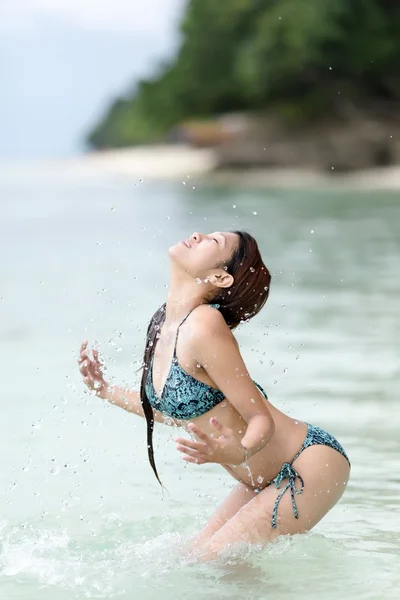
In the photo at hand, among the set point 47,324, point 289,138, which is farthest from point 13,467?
point 289,138

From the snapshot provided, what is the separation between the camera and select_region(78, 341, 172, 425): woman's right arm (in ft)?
15.4

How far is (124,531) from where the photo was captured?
537 cm

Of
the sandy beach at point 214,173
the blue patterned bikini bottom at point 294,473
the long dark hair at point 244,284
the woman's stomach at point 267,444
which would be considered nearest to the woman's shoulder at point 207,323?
the long dark hair at point 244,284

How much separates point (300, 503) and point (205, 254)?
88 centimetres

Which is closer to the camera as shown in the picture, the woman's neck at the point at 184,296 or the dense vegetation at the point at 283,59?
the woman's neck at the point at 184,296

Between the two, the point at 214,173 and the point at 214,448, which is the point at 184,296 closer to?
the point at 214,448

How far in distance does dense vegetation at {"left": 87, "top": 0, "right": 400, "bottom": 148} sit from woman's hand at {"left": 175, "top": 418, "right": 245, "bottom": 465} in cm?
3934

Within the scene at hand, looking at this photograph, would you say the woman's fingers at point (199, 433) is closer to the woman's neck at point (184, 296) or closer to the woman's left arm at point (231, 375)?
the woman's left arm at point (231, 375)

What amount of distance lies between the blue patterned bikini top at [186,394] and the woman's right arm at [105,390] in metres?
0.31

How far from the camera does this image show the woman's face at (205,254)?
4.37 m

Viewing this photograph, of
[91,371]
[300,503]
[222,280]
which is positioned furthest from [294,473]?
[91,371]

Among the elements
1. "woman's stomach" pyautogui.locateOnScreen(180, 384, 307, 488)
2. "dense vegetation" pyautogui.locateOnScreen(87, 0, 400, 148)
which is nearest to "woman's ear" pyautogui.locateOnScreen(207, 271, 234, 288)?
"woman's stomach" pyautogui.locateOnScreen(180, 384, 307, 488)

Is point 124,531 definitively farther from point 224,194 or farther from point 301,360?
point 224,194

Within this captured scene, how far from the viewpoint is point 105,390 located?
4742mm
